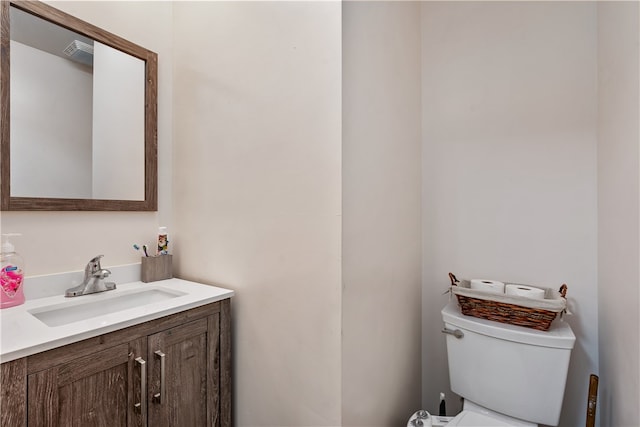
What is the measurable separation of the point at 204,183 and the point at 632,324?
155cm

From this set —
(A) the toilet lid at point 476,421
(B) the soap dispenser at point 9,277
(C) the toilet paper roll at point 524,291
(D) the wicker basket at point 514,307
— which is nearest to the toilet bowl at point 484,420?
(A) the toilet lid at point 476,421

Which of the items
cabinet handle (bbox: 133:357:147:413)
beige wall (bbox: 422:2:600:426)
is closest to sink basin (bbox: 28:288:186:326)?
cabinet handle (bbox: 133:357:147:413)

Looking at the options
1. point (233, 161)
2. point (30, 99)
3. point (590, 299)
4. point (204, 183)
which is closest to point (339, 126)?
point (233, 161)

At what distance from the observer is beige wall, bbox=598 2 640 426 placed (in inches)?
33.2

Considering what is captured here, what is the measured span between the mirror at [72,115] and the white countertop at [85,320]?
34cm

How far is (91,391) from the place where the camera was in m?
0.78

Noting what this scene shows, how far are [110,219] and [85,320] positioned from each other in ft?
1.69

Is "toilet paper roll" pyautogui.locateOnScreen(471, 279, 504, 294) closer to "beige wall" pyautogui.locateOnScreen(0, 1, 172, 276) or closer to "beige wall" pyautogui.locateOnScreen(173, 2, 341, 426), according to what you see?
"beige wall" pyautogui.locateOnScreen(173, 2, 341, 426)

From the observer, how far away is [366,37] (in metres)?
1.03

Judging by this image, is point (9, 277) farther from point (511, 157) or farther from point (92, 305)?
point (511, 157)

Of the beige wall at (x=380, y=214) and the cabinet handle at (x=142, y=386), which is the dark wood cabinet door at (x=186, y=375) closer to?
the cabinet handle at (x=142, y=386)

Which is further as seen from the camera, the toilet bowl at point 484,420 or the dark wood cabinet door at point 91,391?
the toilet bowl at point 484,420

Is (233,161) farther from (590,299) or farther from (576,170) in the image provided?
(590,299)

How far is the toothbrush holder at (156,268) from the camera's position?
4.21 feet
